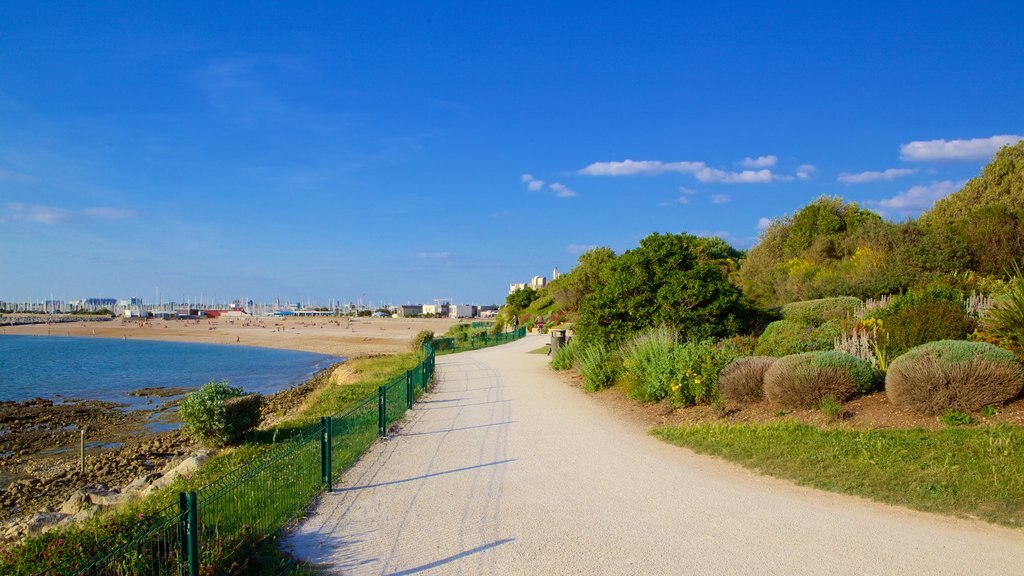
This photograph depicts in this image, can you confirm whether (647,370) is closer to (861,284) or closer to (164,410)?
(861,284)

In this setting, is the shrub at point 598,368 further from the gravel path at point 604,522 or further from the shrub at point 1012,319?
the shrub at point 1012,319

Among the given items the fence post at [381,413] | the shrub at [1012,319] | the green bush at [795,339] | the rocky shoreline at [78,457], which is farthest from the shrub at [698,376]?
the rocky shoreline at [78,457]

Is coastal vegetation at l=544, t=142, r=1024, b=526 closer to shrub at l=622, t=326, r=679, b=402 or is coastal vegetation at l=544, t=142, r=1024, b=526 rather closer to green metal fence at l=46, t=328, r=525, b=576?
shrub at l=622, t=326, r=679, b=402

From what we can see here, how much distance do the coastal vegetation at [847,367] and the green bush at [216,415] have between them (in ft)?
24.6

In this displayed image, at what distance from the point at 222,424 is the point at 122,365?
39244 mm

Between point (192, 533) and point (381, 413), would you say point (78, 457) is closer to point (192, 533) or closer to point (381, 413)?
point (381, 413)

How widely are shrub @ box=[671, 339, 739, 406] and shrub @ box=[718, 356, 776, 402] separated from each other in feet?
0.82

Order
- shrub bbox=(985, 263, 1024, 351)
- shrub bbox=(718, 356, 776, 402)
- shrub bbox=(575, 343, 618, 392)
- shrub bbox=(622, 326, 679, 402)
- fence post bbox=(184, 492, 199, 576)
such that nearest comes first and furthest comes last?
1. fence post bbox=(184, 492, 199, 576)
2. shrub bbox=(985, 263, 1024, 351)
3. shrub bbox=(718, 356, 776, 402)
4. shrub bbox=(622, 326, 679, 402)
5. shrub bbox=(575, 343, 618, 392)

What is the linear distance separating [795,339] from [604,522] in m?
9.12

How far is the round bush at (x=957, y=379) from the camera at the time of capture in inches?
363

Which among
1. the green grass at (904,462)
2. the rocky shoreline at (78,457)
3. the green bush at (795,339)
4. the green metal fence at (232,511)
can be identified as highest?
the green bush at (795,339)

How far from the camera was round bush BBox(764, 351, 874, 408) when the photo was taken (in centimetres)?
1044

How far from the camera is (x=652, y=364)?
13664 mm

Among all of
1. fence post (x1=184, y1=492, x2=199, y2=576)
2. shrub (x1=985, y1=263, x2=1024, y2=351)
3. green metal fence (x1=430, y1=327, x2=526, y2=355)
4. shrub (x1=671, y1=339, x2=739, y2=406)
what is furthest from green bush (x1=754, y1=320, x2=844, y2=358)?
green metal fence (x1=430, y1=327, x2=526, y2=355)
